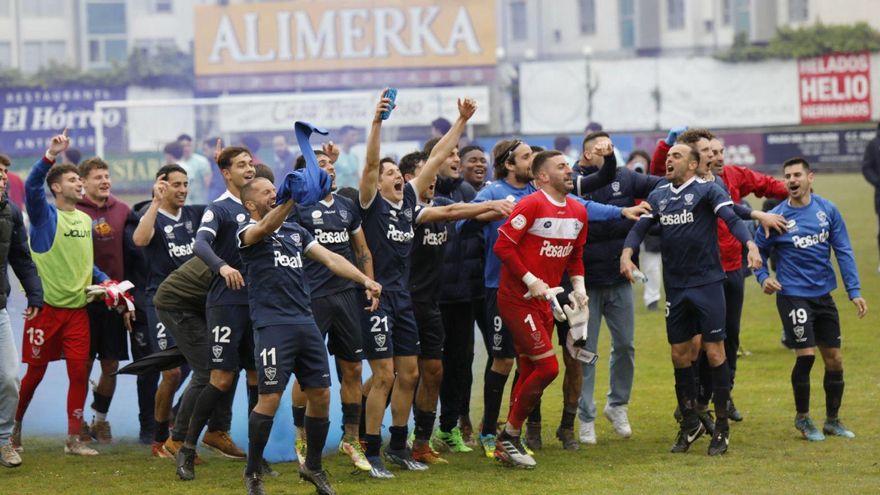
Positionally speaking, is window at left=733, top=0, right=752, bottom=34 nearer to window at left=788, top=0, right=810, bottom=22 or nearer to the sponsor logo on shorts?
window at left=788, top=0, right=810, bottom=22

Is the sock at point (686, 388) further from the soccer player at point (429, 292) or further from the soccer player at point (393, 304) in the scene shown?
the soccer player at point (393, 304)

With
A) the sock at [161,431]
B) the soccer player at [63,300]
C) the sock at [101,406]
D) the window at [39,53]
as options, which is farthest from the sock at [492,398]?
the window at [39,53]

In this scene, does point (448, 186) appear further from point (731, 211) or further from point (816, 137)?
point (816, 137)

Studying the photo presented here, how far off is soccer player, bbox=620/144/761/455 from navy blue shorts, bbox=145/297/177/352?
3.43m

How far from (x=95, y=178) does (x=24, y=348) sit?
4.77 ft

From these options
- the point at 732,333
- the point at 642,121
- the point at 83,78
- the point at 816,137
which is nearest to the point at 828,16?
the point at 642,121

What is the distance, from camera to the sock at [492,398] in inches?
372

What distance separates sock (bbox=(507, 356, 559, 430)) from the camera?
8875 millimetres

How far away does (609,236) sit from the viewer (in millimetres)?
10242

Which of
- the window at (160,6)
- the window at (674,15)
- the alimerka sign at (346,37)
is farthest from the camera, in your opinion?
the window at (674,15)

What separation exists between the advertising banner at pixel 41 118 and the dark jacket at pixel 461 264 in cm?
3544

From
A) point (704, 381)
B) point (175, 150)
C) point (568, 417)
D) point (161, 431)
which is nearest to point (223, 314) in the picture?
point (161, 431)

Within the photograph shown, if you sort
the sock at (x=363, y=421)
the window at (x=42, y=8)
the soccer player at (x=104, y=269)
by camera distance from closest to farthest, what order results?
the sock at (x=363, y=421) < the soccer player at (x=104, y=269) < the window at (x=42, y=8)

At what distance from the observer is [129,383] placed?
1201cm
